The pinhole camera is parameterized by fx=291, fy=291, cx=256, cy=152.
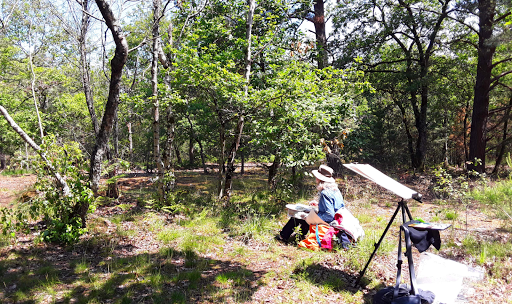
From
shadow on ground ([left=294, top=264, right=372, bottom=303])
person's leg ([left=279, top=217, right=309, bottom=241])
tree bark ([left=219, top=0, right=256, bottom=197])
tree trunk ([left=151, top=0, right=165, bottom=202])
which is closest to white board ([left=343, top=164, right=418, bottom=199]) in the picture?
shadow on ground ([left=294, top=264, right=372, bottom=303])

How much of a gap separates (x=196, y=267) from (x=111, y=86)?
3.24 m

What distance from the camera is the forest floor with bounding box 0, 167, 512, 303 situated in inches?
134

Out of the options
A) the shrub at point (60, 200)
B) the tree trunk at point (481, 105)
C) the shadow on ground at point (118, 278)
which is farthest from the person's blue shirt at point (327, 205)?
the tree trunk at point (481, 105)

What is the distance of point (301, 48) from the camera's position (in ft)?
34.3

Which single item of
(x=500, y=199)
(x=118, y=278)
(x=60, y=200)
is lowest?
(x=118, y=278)

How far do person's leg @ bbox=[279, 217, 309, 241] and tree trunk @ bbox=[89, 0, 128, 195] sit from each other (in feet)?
11.1

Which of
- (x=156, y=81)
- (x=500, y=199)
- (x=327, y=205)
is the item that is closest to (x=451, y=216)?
(x=500, y=199)

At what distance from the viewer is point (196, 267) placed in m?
4.20

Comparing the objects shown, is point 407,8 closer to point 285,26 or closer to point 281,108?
point 285,26

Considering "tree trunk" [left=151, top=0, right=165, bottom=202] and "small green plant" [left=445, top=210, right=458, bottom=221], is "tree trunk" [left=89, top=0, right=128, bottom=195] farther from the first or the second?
"small green plant" [left=445, top=210, right=458, bottom=221]

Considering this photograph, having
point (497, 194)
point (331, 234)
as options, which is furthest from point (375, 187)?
point (331, 234)

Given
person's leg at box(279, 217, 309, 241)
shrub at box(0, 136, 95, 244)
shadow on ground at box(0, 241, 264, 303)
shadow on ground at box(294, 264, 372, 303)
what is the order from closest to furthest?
shadow on ground at box(0, 241, 264, 303) < shadow on ground at box(294, 264, 372, 303) < shrub at box(0, 136, 95, 244) < person's leg at box(279, 217, 309, 241)

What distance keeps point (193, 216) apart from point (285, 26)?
7.27m

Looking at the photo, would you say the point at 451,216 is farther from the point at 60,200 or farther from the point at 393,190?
the point at 60,200
